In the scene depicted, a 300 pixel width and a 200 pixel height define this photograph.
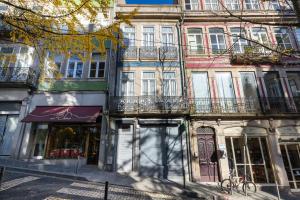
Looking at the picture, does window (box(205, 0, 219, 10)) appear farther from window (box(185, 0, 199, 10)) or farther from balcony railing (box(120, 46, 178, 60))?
balcony railing (box(120, 46, 178, 60))

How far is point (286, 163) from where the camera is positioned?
10.2 meters

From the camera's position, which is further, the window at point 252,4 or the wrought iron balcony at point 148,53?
the window at point 252,4

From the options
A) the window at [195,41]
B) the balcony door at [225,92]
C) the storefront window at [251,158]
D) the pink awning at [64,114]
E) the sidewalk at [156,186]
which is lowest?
the sidewalk at [156,186]

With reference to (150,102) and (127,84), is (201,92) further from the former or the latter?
(127,84)

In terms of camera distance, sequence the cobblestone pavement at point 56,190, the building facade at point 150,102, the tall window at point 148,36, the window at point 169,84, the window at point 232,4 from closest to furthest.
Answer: the cobblestone pavement at point 56,190 < the building facade at point 150,102 < the window at point 169,84 < the tall window at point 148,36 < the window at point 232,4

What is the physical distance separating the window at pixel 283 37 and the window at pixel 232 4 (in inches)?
131

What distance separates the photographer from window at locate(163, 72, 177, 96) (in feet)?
38.7

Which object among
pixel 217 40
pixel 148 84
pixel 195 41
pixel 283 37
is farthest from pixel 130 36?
pixel 283 37

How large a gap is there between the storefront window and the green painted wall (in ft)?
30.0

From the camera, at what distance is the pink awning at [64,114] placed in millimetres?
10445

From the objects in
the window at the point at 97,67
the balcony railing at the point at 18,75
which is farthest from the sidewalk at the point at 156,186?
the window at the point at 97,67

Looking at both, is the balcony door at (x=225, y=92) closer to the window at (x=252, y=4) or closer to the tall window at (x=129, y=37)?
the window at (x=252, y=4)

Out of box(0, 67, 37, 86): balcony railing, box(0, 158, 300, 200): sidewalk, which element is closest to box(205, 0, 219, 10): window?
box(0, 158, 300, 200): sidewalk

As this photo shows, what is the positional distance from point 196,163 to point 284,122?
5930mm
